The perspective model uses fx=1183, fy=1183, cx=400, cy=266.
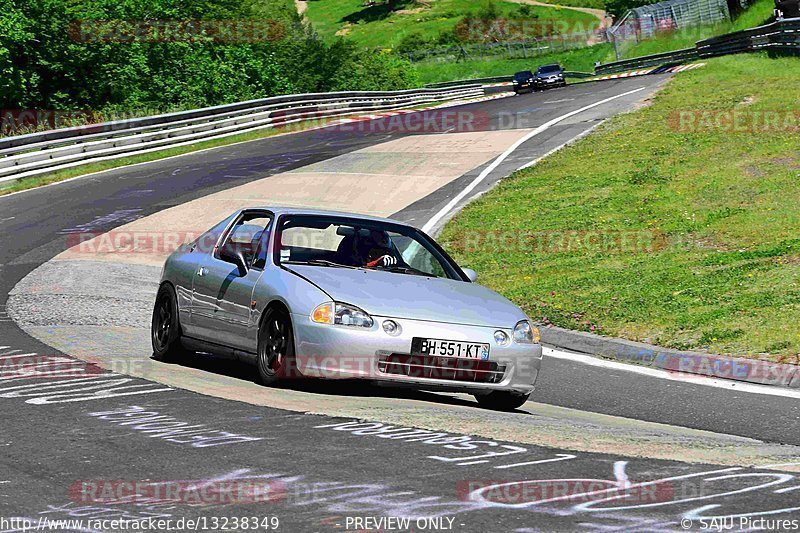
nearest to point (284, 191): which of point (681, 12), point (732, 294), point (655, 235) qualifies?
point (655, 235)

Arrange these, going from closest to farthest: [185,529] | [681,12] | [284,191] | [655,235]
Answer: [185,529]
[655,235]
[284,191]
[681,12]

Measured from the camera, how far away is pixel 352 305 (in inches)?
340

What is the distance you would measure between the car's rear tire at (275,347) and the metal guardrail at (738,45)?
110 ft

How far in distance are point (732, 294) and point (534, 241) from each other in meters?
5.04

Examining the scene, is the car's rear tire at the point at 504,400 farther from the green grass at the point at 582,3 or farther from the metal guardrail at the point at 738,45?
the green grass at the point at 582,3

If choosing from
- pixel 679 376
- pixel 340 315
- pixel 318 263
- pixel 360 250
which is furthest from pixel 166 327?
pixel 679 376

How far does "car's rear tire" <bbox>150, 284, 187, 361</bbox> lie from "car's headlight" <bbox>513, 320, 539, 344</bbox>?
10.3 feet

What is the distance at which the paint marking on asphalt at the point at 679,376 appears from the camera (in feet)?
32.7

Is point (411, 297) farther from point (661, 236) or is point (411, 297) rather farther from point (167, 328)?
point (661, 236)

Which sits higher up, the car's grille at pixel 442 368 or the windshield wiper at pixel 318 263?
the windshield wiper at pixel 318 263

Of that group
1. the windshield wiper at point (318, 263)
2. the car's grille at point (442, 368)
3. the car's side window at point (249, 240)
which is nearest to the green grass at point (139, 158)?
the car's side window at point (249, 240)

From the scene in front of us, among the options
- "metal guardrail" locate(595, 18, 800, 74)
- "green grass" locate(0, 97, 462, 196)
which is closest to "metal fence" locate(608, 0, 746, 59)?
"metal guardrail" locate(595, 18, 800, 74)

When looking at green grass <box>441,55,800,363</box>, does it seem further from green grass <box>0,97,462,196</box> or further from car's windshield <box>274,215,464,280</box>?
green grass <box>0,97,462,196</box>

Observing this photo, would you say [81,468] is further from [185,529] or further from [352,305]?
[352,305]
